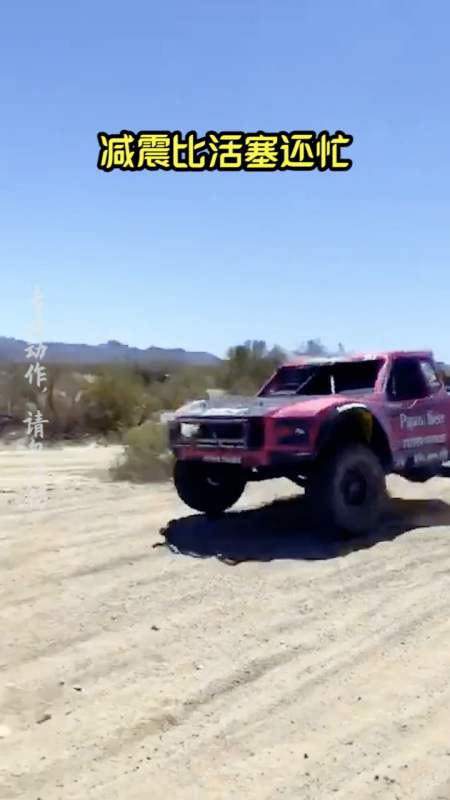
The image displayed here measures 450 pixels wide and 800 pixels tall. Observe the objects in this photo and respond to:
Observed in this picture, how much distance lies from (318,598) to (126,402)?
13636 millimetres

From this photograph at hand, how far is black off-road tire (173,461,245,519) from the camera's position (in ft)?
30.1

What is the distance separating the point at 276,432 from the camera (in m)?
7.93

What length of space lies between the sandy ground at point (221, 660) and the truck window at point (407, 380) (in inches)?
50.5

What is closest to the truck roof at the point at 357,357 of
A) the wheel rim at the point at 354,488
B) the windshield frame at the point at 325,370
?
the windshield frame at the point at 325,370

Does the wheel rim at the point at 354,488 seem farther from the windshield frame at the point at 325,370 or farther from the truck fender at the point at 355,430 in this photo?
the windshield frame at the point at 325,370

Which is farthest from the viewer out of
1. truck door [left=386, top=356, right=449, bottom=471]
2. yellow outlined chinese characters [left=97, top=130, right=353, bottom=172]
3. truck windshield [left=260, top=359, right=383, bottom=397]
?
yellow outlined chinese characters [left=97, top=130, right=353, bottom=172]

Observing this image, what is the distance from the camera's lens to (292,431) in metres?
7.96

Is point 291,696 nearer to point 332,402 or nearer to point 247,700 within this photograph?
point 247,700

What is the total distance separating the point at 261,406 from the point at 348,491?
109 centimetres

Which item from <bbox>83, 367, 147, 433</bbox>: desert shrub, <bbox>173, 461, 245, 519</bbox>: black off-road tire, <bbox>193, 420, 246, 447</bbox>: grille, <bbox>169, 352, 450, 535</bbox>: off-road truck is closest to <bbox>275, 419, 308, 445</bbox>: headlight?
<bbox>169, 352, 450, 535</bbox>: off-road truck

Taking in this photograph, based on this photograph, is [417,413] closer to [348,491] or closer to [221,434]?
[348,491]

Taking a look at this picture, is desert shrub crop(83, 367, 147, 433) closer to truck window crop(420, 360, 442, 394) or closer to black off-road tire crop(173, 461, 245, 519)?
black off-road tire crop(173, 461, 245, 519)

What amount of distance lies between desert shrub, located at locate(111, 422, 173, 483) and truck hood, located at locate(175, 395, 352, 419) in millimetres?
3621

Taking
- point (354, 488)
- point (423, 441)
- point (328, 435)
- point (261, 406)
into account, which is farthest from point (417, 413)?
point (261, 406)
